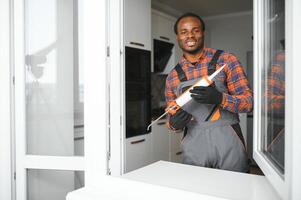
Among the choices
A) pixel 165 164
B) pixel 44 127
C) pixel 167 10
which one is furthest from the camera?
pixel 167 10

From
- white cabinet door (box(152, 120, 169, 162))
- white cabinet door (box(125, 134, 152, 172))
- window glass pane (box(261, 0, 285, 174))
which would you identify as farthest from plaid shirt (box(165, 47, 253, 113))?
white cabinet door (box(152, 120, 169, 162))

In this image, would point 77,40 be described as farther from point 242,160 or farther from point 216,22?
point 216,22

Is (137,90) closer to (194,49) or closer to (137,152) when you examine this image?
(137,152)

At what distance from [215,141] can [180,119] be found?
236 mm

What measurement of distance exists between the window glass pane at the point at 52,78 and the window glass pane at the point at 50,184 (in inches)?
6.0

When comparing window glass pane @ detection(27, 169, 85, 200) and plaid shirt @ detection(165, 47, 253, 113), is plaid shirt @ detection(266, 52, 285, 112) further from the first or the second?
window glass pane @ detection(27, 169, 85, 200)

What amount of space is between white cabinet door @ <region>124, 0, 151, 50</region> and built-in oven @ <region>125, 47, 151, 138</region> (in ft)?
0.28

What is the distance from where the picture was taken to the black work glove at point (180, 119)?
62.0 inches

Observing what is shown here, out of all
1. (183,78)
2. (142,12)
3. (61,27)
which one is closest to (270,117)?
(183,78)

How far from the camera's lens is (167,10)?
3855 millimetres

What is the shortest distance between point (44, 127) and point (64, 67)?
435mm

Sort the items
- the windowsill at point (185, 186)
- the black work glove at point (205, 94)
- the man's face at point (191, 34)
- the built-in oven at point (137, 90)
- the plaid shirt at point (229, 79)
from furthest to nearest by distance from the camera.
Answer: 1. the built-in oven at point (137, 90)
2. the man's face at point (191, 34)
3. the plaid shirt at point (229, 79)
4. the black work glove at point (205, 94)
5. the windowsill at point (185, 186)
